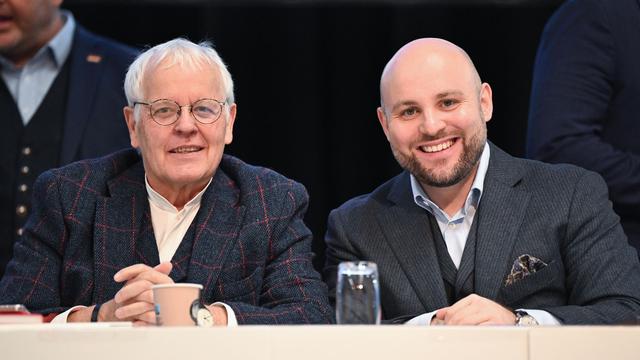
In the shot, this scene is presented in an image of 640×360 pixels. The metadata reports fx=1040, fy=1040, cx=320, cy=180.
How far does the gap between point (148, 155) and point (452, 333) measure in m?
1.16

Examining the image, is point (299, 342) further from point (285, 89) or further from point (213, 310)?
point (285, 89)

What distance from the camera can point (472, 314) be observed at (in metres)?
2.12

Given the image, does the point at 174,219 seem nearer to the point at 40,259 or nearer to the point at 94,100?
the point at 40,259

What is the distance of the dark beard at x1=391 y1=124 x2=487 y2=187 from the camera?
258cm

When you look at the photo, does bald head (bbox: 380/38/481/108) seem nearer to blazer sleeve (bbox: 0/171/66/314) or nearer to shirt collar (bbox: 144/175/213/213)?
shirt collar (bbox: 144/175/213/213)

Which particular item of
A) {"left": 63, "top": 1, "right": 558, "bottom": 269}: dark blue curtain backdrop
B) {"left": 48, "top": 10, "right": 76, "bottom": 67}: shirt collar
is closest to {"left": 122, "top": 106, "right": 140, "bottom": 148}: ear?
{"left": 48, "top": 10, "right": 76, "bottom": 67}: shirt collar

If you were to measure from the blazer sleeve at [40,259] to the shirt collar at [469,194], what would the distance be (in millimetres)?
888

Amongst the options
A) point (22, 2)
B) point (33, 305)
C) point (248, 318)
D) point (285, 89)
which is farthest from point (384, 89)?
point (285, 89)

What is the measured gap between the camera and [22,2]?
339 centimetres

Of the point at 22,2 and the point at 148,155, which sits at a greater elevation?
the point at 22,2

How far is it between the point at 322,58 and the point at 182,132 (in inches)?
79.5

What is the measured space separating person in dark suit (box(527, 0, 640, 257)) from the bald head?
39 centimetres

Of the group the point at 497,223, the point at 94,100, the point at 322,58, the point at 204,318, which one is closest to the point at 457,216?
the point at 497,223

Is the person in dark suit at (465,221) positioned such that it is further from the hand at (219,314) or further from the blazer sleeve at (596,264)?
the hand at (219,314)
